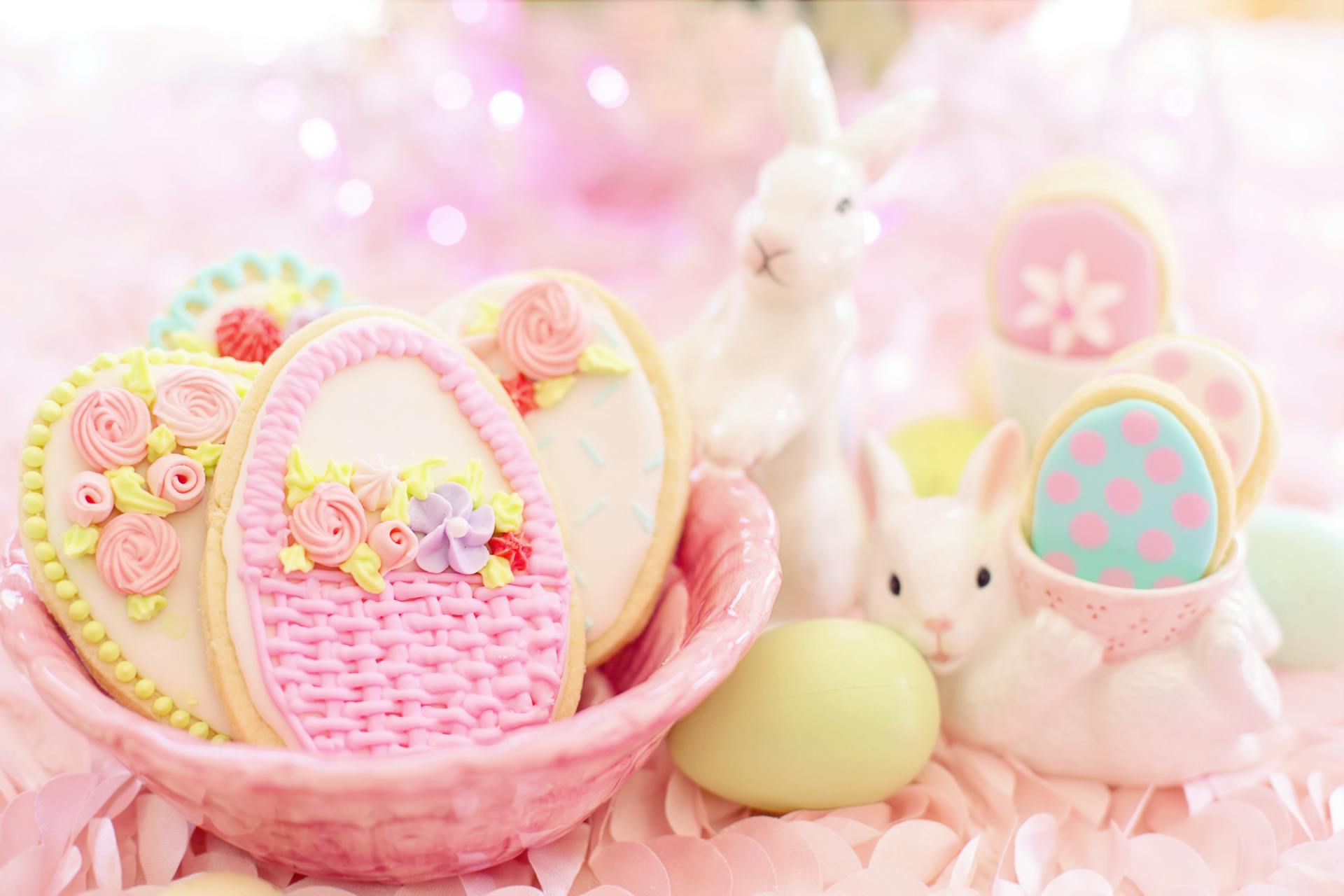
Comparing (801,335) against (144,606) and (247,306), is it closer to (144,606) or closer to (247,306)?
(247,306)

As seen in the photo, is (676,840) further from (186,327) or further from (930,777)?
(186,327)

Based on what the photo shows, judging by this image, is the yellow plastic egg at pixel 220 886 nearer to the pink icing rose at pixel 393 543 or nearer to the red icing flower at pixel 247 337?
the pink icing rose at pixel 393 543

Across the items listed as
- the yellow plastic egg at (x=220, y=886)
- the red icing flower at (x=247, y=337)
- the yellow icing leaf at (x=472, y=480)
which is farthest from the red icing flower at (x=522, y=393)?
the yellow plastic egg at (x=220, y=886)

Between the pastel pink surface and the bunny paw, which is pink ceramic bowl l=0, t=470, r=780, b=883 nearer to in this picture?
the bunny paw

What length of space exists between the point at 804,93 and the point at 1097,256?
42cm

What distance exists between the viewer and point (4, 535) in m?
1.24

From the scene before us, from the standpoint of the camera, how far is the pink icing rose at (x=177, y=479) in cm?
87

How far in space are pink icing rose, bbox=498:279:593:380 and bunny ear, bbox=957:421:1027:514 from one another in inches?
16.0

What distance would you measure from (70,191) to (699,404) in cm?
130

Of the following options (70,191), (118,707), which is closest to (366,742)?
(118,707)

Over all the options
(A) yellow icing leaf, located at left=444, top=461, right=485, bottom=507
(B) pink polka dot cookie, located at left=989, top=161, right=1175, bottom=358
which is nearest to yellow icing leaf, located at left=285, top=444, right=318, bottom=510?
(A) yellow icing leaf, located at left=444, top=461, right=485, bottom=507

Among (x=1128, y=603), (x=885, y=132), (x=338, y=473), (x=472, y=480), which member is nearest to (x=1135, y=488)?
(x=1128, y=603)

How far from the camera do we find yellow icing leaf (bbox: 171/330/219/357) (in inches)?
41.9

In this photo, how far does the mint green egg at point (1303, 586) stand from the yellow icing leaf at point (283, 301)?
1.02 m
